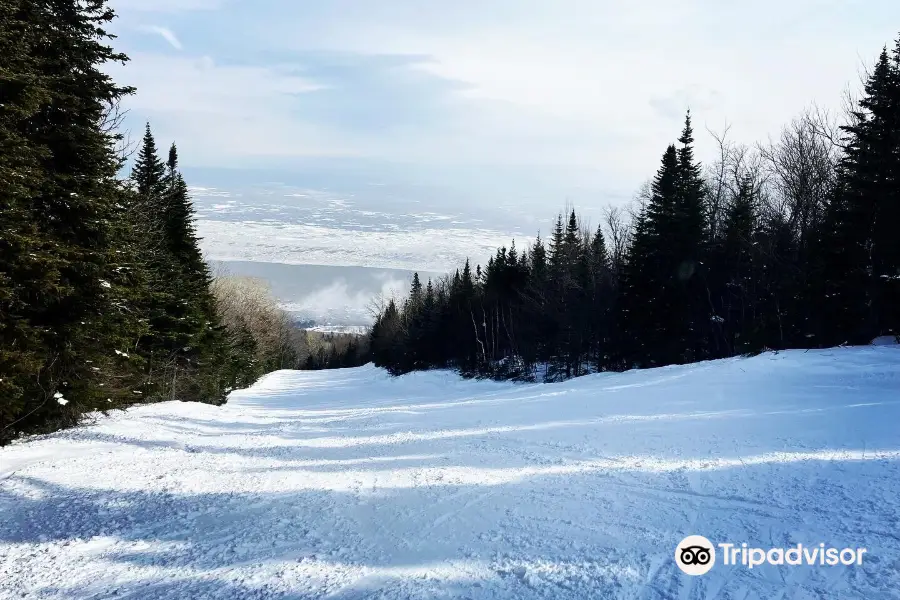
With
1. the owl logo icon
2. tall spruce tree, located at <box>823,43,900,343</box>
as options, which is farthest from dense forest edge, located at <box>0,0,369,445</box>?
tall spruce tree, located at <box>823,43,900,343</box>

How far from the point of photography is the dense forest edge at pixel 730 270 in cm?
1653

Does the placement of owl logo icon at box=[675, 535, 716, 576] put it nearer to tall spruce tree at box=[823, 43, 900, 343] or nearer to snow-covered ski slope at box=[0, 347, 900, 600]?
snow-covered ski slope at box=[0, 347, 900, 600]

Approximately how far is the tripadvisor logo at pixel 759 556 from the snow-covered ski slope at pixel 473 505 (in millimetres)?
121

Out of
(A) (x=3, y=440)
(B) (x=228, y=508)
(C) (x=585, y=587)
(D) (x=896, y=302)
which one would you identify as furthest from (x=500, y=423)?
(D) (x=896, y=302)

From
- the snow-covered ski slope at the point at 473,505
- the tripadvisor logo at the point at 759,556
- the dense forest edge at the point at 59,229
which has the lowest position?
the snow-covered ski slope at the point at 473,505

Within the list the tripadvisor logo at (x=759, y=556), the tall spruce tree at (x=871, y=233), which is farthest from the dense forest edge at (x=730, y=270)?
the tripadvisor logo at (x=759, y=556)

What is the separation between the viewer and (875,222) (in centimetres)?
1619

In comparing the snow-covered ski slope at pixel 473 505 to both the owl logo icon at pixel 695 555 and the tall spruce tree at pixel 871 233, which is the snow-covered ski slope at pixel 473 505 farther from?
the tall spruce tree at pixel 871 233

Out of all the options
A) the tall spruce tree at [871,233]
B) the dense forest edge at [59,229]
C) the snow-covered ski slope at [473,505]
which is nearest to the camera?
the snow-covered ski slope at [473,505]

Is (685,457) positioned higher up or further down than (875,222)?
further down

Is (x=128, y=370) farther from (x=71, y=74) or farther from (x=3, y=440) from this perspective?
(x=71, y=74)

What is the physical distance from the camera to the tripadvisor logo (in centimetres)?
449

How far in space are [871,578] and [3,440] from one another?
12.1 meters

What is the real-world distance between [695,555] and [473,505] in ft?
8.52
